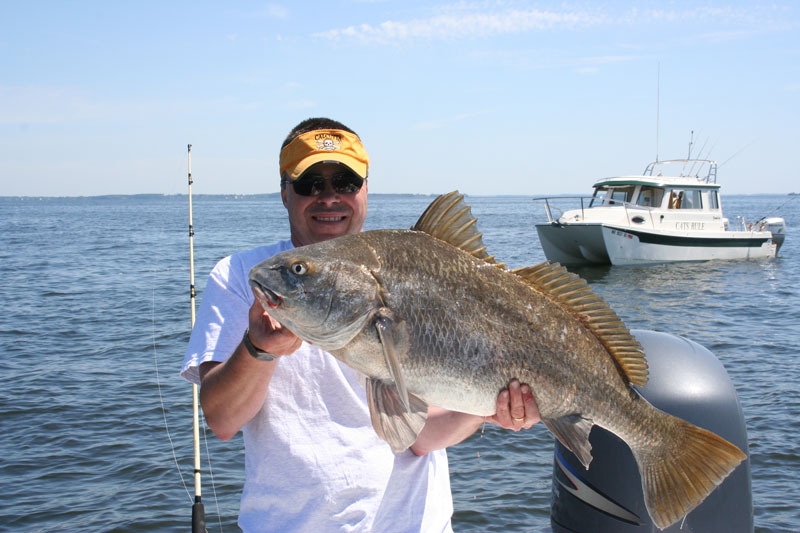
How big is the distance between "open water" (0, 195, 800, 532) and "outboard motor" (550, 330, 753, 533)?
343 centimetres

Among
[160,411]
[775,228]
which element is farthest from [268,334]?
[775,228]

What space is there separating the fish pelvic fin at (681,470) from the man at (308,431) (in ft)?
1.70

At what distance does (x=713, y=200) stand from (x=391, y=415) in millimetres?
25660

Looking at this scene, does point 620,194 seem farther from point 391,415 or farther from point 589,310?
point 391,415

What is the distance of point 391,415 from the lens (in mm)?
2176

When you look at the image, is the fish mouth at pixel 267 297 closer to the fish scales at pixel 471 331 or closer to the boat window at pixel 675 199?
the fish scales at pixel 471 331

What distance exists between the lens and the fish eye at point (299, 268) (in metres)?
2.16

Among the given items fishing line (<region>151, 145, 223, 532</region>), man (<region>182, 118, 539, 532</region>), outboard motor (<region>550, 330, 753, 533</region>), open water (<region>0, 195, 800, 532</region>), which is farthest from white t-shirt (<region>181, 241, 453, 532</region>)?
open water (<region>0, 195, 800, 532</region>)

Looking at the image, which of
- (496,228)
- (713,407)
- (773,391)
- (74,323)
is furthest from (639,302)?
(496,228)

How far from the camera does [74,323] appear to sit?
49.1ft

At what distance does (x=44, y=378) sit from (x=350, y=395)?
10.4 meters

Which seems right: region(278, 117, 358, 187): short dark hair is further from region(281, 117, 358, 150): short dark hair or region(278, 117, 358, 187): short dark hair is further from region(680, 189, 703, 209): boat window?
region(680, 189, 703, 209): boat window

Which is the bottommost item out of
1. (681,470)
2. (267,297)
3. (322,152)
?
(681,470)

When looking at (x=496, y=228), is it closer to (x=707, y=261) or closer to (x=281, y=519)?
(x=707, y=261)
